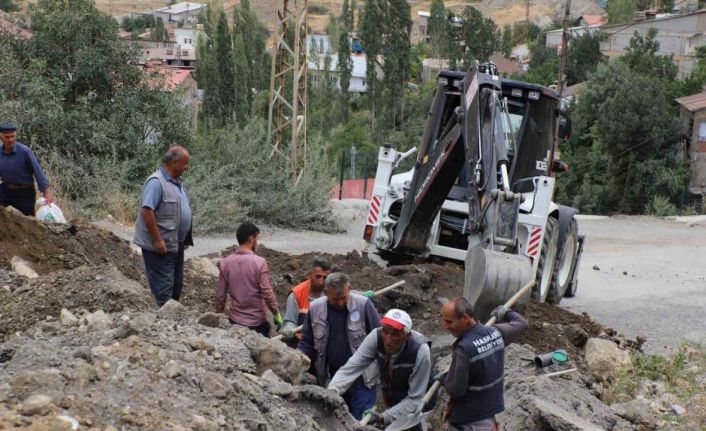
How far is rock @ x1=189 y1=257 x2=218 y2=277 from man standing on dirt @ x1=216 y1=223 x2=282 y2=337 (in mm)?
4315

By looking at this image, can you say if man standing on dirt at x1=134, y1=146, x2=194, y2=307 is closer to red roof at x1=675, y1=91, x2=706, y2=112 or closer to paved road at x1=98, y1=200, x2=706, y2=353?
paved road at x1=98, y1=200, x2=706, y2=353

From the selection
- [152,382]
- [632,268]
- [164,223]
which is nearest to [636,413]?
[164,223]

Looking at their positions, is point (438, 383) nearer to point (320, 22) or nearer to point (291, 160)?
point (291, 160)

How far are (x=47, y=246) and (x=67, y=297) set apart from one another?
2650mm

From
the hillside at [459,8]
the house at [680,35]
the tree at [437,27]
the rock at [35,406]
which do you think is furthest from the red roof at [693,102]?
the hillside at [459,8]

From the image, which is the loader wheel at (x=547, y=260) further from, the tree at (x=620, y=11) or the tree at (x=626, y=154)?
the tree at (x=620, y=11)

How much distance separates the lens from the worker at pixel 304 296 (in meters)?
7.73

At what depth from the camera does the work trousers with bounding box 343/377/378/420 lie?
675cm

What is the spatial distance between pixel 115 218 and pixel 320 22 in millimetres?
127071

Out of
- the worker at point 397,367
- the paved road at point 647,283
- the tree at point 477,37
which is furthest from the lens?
the tree at point 477,37

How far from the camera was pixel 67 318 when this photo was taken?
21.6ft

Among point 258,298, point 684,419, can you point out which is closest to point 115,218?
point 258,298

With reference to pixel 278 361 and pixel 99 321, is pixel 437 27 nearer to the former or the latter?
pixel 278 361

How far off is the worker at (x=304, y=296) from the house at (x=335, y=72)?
208 ft
